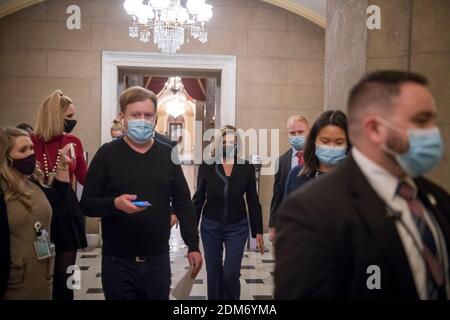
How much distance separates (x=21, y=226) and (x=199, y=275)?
3475 mm

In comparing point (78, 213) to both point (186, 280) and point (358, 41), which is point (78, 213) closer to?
point (186, 280)

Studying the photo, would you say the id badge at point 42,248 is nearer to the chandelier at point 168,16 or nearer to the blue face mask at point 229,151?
the blue face mask at point 229,151

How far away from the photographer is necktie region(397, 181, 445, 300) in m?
1.37

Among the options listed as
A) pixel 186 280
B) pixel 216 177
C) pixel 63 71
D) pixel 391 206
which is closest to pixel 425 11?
pixel 216 177

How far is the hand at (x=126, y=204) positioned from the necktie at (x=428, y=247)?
1328mm

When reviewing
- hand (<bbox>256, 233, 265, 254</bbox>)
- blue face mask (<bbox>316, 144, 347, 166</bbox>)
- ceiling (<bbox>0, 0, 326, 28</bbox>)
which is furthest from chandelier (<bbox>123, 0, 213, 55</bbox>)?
blue face mask (<bbox>316, 144, 347, 166</bbox>)

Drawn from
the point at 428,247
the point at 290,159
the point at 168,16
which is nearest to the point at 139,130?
the point at 428,247

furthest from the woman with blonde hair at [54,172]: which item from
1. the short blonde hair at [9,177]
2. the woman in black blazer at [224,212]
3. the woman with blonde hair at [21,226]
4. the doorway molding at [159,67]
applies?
the doorway molding at [159,67]

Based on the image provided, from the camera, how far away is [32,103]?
740cm

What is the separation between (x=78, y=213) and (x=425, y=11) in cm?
319

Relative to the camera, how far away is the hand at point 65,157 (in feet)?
11.4

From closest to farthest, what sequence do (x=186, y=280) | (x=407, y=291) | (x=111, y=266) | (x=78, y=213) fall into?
(x=407, y=291)
(x=111, y=266)
(x=186, y=280)
(x=78, y=213)

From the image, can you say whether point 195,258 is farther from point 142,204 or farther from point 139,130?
point 139,130

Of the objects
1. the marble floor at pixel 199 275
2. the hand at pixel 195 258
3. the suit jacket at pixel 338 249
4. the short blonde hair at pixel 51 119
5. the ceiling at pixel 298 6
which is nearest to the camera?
the suit jacket at pixel 338 249
